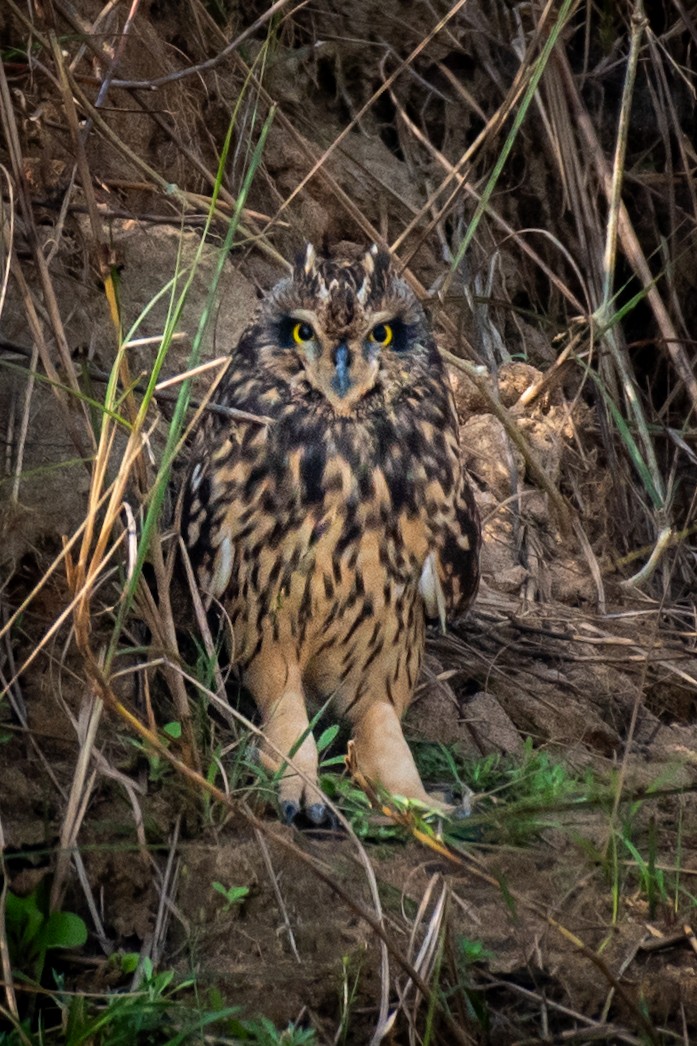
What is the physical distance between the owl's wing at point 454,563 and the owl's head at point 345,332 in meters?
0.32

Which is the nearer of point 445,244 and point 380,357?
point 380,357

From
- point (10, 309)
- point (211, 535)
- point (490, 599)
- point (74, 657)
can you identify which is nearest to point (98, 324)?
point (10, 309)

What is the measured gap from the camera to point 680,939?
268 centimetres

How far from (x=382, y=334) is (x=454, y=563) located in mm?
→ 557

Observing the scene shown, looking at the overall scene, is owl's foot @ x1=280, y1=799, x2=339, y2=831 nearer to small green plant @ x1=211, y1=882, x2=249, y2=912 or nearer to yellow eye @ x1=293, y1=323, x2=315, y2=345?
small green plant @ x1=211, y1=882, x2=249, y2=912

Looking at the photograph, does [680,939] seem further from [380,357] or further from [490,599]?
[490,599]

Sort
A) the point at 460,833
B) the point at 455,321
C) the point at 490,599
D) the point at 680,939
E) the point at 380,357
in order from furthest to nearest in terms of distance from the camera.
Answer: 1. the point at 455,321
2. the point at 490,599
3. the point at 380,357
4. the point at 460,833
5. the point at 680,939

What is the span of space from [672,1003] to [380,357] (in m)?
1.44

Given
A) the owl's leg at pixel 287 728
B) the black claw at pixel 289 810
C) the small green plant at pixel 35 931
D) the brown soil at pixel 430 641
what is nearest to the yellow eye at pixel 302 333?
the brown soil at pixel 430 641

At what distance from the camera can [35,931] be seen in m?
2.57

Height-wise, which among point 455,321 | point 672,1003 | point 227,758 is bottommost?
point 672,1003

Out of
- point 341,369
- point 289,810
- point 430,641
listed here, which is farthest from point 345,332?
point 430,641

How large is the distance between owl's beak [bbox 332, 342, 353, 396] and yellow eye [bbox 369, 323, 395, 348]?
0.08 meters

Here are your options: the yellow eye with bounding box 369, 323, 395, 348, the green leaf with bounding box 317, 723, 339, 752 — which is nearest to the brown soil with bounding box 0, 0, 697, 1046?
the green leaf with bounding box 317, 723, 339, 752
